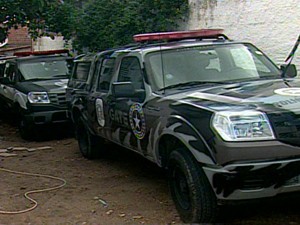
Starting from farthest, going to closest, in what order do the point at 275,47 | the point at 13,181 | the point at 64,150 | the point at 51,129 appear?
1. the point at 51,129
2. the point at 275,47
3. the point at 64,150
4. the point at 13,181

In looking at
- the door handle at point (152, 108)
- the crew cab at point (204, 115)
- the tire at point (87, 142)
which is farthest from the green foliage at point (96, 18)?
the door handle at point (152, 108)

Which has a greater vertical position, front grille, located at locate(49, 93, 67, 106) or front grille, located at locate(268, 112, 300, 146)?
front grille, located at locate(268, 112, 300, 146)

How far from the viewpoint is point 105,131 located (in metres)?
7.22

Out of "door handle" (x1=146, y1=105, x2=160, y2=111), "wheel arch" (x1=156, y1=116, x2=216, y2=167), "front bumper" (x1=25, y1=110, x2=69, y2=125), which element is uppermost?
"door handle" (x1=146, y1=105, x2=160, y2=111)

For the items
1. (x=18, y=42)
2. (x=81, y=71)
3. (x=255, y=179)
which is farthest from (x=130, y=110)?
(x=18, y=42)

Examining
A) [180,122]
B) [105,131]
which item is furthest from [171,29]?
[180,122]

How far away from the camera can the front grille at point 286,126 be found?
14.3 feet

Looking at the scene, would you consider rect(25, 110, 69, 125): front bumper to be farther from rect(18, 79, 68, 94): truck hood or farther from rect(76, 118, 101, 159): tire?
rect(76, 118, 101, 159): tire

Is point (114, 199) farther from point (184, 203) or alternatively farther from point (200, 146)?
point (200, 146)

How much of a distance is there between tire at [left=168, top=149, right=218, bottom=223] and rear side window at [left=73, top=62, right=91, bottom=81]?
3.74 m

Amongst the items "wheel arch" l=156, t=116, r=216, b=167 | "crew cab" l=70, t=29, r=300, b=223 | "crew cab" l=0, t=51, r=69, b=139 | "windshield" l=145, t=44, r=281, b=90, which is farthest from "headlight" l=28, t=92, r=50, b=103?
"wheel arch" l=156, t=116, r=216, b=167

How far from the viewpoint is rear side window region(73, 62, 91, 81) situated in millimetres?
8553

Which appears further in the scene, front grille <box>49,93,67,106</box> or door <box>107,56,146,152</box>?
front grille <box>49,93,67,106</box>

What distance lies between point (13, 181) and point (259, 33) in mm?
6197
